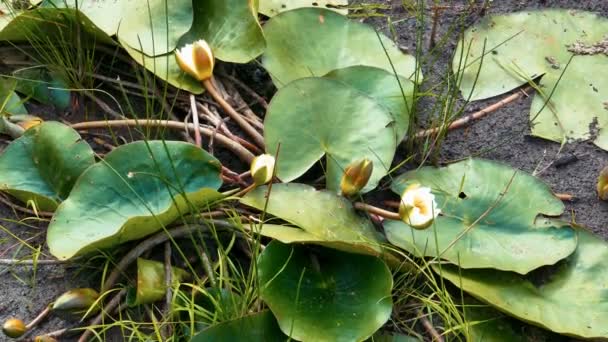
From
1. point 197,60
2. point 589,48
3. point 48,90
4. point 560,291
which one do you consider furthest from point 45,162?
point 589,48

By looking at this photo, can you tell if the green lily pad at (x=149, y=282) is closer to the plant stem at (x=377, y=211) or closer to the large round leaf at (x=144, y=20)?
the plant stem at (x=377, y=211)

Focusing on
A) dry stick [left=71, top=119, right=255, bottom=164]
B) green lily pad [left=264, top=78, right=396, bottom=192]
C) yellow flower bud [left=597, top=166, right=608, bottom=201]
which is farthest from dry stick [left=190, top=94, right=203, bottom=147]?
yellow flower bud [left=597, top=166, right=608, bottom=201]

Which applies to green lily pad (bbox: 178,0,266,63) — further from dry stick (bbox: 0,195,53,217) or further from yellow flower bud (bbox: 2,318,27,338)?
yellow flower bud (bbox: 2,318,27,338)

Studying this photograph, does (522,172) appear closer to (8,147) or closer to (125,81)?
(125,81)

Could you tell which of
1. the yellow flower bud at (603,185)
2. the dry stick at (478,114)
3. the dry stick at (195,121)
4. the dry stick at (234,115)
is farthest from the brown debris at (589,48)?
the dry stick at (195,121)

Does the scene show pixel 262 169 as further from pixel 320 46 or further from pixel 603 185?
pixel 603 185

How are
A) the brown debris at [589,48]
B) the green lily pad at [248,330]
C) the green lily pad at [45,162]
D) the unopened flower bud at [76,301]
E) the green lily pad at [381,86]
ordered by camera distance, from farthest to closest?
the brown debris at [589,48] < the green lily pad at [381,86] < the green lily pad at [45,162] < the unopened flower bud at [76,301] < the green lily pad at [248,330]
